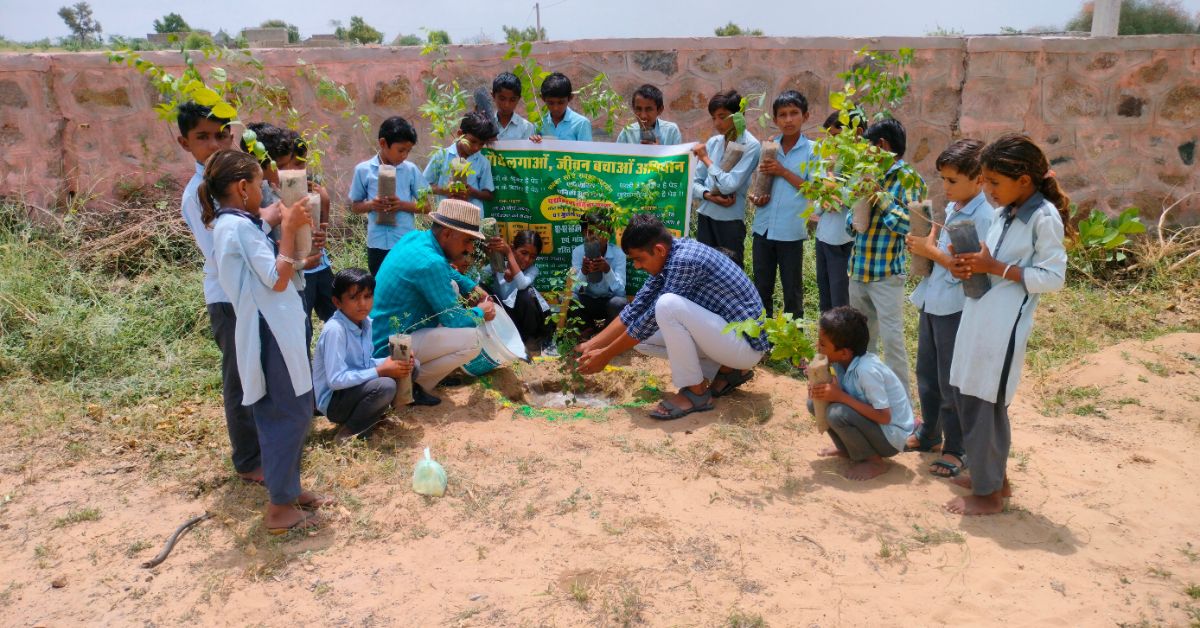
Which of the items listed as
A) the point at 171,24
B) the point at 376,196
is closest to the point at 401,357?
the point at 376,196

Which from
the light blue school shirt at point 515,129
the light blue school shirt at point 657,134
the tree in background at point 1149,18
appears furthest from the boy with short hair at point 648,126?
the tree in background at point 1149,18

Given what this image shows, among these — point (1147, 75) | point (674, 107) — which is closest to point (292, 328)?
point (674, 107)

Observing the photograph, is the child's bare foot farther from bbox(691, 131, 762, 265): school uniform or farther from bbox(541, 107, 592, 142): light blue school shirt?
bbox(541, 107, 592, 142): light blue school shirt

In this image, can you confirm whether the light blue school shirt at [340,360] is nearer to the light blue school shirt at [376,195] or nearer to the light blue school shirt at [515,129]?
the light blue school shirt at [376,195]

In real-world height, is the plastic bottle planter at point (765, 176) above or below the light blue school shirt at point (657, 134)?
below

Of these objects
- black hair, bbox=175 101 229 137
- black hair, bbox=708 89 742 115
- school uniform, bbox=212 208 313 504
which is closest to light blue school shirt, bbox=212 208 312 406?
school uniform, bbox=212 208 313 504

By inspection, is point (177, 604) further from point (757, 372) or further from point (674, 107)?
point (674, 107)

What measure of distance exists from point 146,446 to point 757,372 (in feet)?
11.1

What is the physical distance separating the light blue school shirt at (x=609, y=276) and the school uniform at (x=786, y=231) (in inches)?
35.1

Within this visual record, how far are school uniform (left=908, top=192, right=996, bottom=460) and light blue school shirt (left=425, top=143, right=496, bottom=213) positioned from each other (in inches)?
111

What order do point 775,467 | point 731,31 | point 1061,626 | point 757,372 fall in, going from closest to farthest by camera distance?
1. point 1061,626
2. point 775,467
3. point 757,372
4. point 731,31

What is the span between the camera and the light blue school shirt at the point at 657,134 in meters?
5.84

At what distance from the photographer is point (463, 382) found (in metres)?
5.04

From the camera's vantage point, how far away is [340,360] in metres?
4.12
